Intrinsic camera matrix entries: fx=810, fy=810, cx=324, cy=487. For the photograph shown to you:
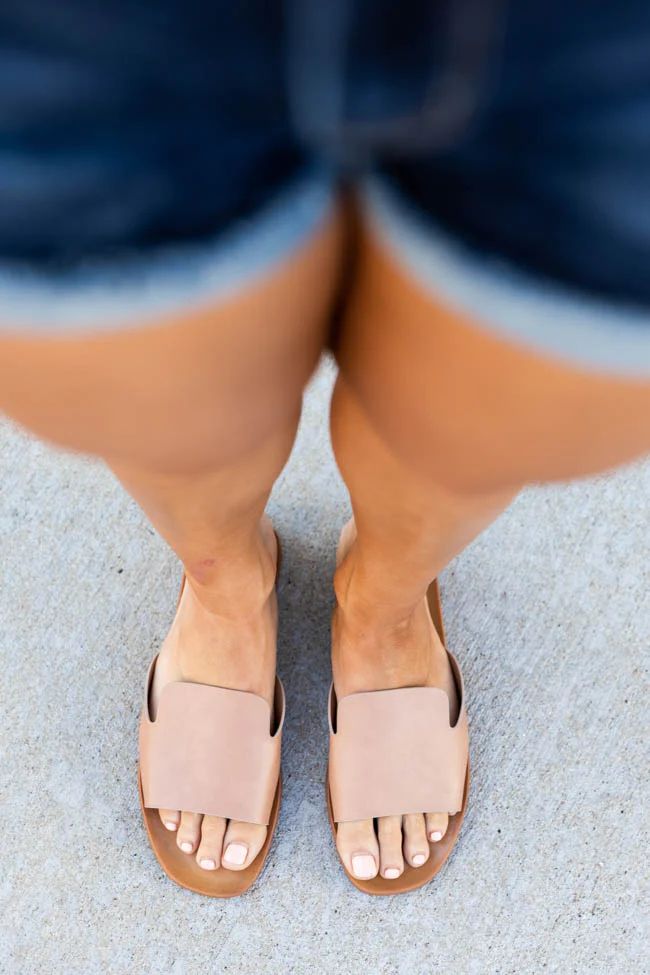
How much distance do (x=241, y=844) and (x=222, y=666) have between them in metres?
0.17

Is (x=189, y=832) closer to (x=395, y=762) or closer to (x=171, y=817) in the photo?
(x=171, y=817)

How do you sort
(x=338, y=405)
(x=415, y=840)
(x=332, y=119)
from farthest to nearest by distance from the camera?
(x=415, y=840)
(x=338, y=405)
(x=332, y=119)

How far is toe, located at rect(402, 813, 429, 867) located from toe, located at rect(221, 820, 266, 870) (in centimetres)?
14

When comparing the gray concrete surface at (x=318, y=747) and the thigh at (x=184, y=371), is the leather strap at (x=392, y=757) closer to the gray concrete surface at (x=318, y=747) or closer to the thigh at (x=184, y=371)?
the gray concrete surface at (x=318, y=747)

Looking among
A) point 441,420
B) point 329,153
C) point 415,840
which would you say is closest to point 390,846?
point 415,840

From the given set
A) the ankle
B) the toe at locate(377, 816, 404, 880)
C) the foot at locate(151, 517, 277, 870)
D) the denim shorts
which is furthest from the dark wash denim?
the toe at locate(377, 816, 404, 880)

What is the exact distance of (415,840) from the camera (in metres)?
0.79

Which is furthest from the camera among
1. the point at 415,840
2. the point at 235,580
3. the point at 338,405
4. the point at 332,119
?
the point at 415,840

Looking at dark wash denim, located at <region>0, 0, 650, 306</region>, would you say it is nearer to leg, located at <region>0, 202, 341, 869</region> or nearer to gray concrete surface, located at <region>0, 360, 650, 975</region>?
leg, located at <region>0, 202, 341, 869</region>

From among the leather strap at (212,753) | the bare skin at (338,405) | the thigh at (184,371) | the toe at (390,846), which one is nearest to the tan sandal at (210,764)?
the leather strap at (212,753)

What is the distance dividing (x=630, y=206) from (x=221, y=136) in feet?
0.43

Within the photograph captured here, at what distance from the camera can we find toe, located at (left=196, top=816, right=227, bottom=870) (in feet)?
2.55

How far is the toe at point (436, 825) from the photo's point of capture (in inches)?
31.1

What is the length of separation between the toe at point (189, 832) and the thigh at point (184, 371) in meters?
0.52
